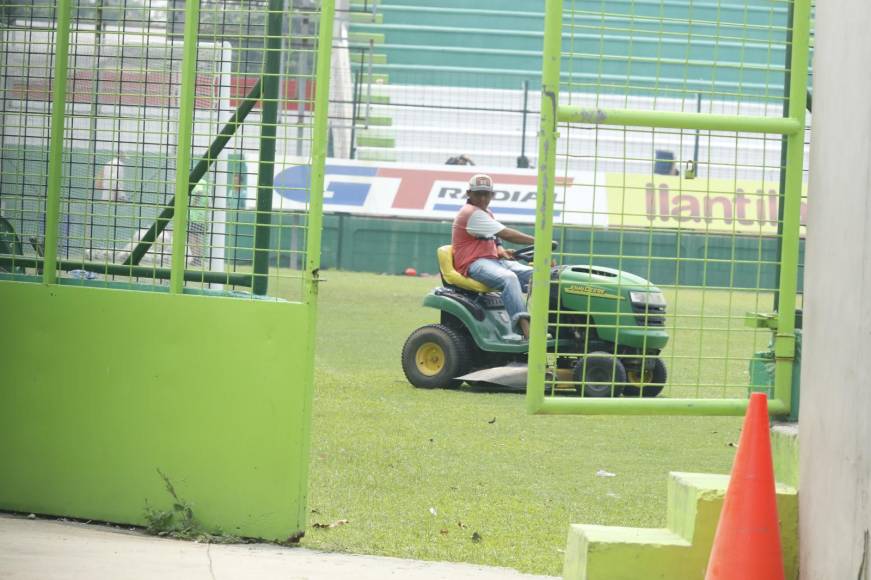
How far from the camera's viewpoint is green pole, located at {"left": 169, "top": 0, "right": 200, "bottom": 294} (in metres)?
4.85

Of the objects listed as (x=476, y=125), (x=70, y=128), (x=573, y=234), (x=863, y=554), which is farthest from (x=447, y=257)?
(x=476, y=125)

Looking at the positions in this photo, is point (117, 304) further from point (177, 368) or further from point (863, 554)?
point (863, 554)

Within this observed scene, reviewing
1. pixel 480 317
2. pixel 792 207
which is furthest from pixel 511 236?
pixel 792 207

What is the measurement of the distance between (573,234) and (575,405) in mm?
18420

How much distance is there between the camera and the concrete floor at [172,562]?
4125 mm

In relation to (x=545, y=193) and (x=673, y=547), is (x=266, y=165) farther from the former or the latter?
(x=673, y=547)

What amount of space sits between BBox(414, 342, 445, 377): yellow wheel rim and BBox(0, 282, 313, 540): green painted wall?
5.13 meters

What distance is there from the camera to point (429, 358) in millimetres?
10031

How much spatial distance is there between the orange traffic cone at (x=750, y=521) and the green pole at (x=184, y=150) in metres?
2.30

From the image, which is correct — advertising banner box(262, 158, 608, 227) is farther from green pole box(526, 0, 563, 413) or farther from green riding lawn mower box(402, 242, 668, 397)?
green pole box(526, 0, 563, 413)

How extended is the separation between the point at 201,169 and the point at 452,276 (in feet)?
15.6

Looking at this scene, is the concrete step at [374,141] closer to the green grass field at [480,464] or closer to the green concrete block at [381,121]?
the green concrete block at [381,121]

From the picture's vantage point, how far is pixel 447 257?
10125 millimetres

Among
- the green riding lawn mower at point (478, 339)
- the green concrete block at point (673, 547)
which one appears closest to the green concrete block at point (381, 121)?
the green riding lawn mower at point (478, 339)
